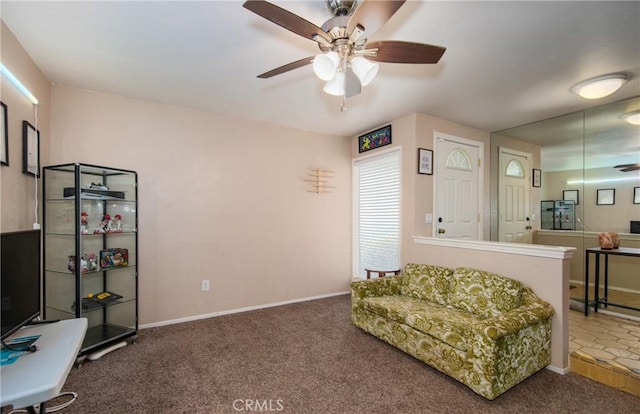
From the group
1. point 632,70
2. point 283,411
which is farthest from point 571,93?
point 283,411

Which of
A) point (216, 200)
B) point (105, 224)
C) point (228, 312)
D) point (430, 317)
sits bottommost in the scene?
point (228, 312)

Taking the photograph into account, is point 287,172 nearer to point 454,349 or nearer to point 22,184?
point 22,184

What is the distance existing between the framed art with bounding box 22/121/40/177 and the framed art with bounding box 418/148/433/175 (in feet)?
12.1

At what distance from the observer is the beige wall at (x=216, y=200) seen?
3.01m

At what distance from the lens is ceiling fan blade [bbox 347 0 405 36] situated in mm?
1270

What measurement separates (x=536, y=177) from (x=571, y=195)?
2.18 ft

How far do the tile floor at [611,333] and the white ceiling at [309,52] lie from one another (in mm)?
2316

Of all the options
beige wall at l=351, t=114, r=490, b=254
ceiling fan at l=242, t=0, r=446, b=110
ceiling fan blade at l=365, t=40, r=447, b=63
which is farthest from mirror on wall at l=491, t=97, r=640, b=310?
ceiling fan at l=242, t=0, r=446, b=110

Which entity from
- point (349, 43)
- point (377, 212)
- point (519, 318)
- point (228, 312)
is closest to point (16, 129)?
point (349, 43)

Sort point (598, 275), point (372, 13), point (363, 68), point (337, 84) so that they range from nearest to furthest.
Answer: point (372, 13) < point (363, 68) < point (337, 84) < point (598, 275)

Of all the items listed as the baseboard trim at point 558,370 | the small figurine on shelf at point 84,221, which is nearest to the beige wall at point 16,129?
the small figurine on shelf at point 84,221

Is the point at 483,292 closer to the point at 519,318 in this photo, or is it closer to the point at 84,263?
the point at 519,318

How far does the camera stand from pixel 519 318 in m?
2.05

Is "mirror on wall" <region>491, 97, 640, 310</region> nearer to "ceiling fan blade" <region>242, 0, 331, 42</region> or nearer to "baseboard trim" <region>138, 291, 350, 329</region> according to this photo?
"baseboard trim" <region>138, 291, 350, 329</region>
